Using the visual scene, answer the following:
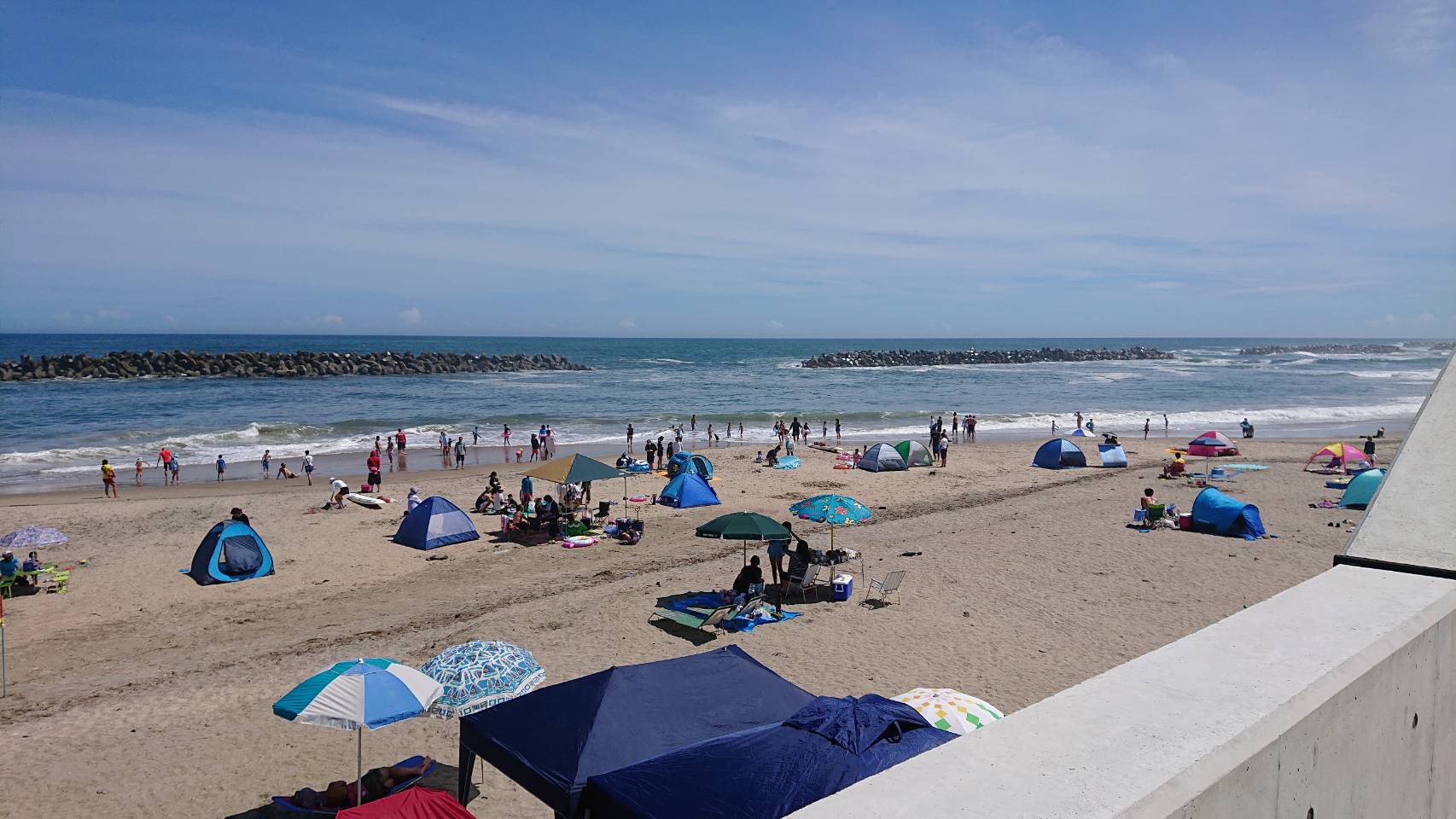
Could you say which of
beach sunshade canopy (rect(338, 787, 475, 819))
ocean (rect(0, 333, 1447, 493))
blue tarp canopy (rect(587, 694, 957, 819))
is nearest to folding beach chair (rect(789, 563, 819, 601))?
beach sunshade canopy (rect(338, 787, 475, 819))

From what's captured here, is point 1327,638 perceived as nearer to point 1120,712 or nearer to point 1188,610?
point 1120,712

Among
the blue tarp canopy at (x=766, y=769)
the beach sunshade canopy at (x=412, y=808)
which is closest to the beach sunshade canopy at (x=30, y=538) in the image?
the beach sunshade canopy at (x=412, y=808)

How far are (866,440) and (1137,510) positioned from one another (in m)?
18.5

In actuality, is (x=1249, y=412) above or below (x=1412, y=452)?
below

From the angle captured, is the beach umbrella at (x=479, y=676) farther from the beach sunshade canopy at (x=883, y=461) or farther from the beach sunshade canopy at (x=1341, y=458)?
the beach sunshade canopy at (x=1341, y=458)

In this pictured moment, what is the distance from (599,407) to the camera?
1971 inches

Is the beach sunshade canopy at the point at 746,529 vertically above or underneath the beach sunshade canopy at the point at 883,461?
above

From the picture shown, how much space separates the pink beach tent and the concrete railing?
26884 mm

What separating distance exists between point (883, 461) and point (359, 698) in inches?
820

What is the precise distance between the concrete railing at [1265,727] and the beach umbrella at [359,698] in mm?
6483


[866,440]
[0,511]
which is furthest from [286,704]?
[866,440]

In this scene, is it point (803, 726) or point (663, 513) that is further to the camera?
point (663, 513)

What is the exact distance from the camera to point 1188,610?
12.4 m

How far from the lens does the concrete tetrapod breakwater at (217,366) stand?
213 feet
